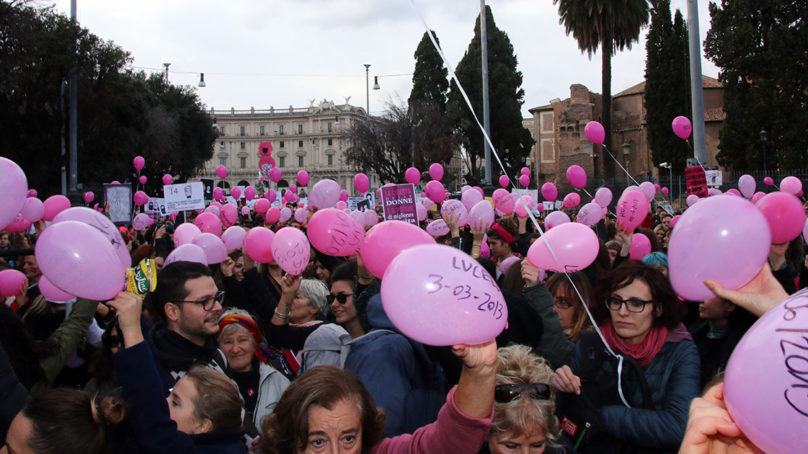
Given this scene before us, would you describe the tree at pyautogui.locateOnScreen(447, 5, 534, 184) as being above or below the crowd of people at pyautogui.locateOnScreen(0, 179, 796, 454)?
above

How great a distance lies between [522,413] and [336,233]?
8.46 feet

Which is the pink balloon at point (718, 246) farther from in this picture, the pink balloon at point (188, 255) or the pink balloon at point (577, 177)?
the pink balloon at point (577, 177)

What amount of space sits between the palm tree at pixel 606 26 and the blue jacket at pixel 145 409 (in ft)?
78.3

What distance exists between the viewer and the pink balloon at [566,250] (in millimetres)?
3805

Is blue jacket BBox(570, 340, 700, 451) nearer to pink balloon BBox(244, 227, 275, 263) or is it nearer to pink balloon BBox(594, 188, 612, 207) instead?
pink balloon BBox(244, 227, 275, 263)

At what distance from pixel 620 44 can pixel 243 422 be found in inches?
992

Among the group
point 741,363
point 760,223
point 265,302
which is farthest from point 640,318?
point 265,302

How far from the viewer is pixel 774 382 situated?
3.93 feet

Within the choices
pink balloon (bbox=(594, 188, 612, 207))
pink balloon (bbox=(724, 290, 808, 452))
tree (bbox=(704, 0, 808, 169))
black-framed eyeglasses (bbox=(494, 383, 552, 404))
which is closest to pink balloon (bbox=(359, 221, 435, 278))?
black-framed eyeglasses (bbox=(494, 383, 552, 404))

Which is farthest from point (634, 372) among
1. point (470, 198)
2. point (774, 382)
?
point (470, 198)

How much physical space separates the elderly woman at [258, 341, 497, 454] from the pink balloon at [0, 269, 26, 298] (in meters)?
2.76

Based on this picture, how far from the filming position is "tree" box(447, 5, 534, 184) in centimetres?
4200

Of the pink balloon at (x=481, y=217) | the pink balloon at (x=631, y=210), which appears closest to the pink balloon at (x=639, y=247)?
the pink balloon at (x=631, y=210)

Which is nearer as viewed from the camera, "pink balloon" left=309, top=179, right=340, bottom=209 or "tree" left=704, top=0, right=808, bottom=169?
"pink balloon" left=309, top=179, right=340, bottom=209
